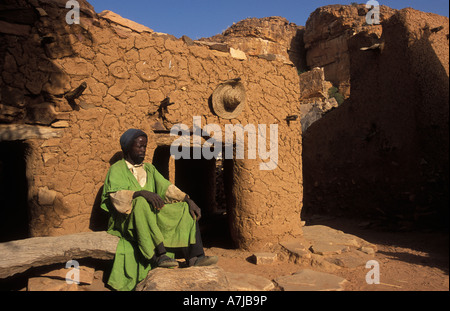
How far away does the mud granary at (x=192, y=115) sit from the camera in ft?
11.4

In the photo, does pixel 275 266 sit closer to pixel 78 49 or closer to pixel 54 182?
pixel 54 182

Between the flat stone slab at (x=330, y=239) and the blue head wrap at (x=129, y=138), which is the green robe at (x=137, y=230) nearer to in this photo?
the blue head wrap at (x=129, y=138)

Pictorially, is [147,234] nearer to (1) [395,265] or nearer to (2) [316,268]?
(2) [316,268]

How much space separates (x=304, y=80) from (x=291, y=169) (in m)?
11.5

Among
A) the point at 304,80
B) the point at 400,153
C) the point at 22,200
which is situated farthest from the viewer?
the point at 304,80

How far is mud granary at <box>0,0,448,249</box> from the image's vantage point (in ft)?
11.4

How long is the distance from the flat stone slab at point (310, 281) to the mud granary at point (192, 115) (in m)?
1.11

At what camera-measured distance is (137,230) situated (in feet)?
10.3

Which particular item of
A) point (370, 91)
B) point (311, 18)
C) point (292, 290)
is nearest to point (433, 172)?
point (370, 91)

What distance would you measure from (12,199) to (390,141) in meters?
7.10

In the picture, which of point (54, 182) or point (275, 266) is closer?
point (54, 182)

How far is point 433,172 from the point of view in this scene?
6.03 metres

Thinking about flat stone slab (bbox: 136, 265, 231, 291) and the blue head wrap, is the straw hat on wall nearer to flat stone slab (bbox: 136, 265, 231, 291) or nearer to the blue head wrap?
the blue head wrap

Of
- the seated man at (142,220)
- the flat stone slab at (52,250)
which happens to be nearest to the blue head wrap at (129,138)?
the seated man at (142,220)
